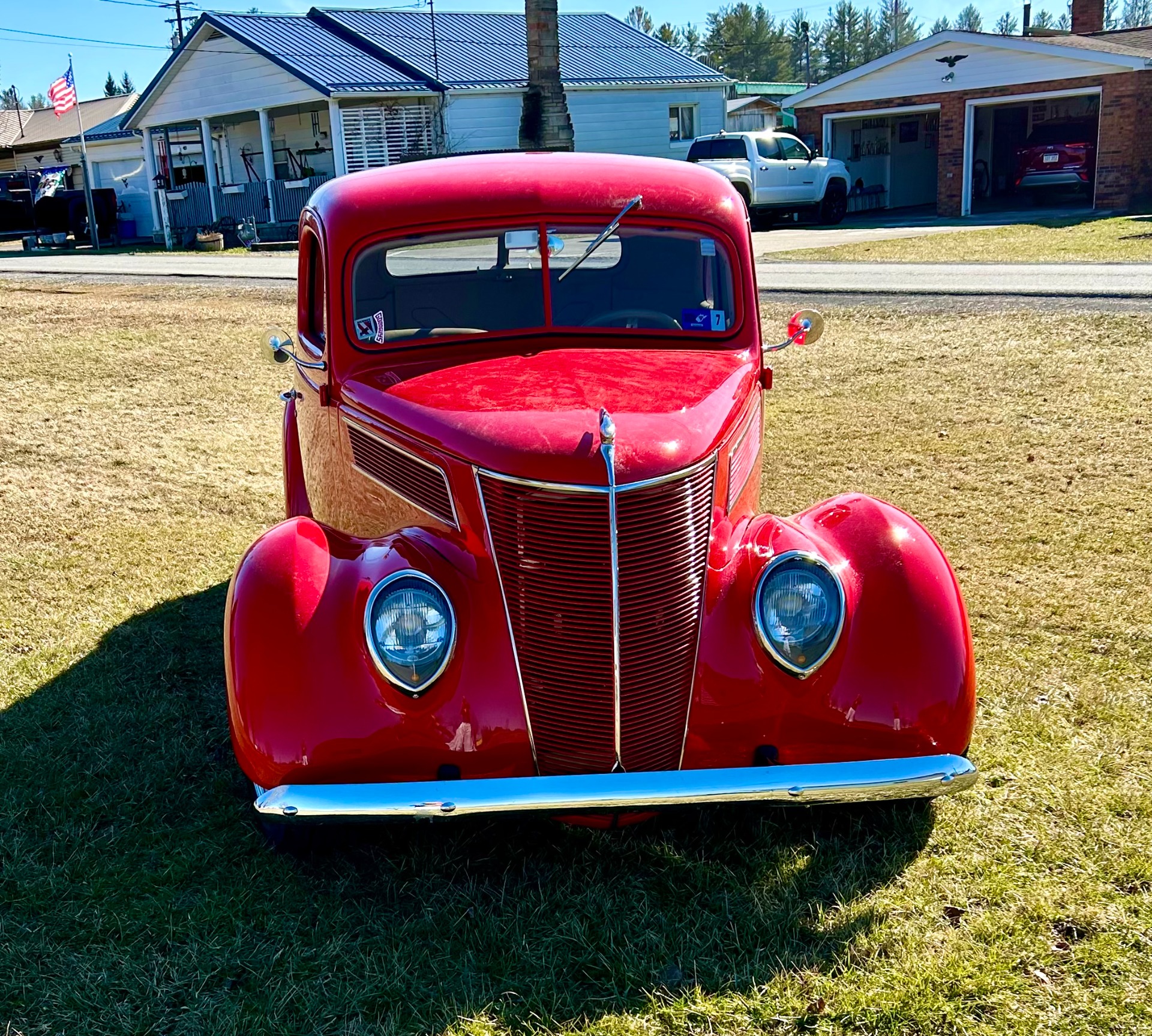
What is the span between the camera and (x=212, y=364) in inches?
450

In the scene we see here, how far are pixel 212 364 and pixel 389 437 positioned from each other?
8.49 meters

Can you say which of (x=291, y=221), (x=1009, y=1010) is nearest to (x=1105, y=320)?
(x=1009, y=1010)

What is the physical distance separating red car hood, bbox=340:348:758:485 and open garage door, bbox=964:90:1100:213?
2283 centimetres

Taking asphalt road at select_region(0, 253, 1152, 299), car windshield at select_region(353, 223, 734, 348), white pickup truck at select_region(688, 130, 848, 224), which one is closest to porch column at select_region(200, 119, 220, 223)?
asphalt road at select_region(0, 253, 1152, 299)

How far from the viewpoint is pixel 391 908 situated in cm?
318

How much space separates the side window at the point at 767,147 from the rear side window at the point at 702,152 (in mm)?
1202

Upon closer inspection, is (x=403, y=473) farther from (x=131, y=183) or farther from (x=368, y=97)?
(x=131, y=183)

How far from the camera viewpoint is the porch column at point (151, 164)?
34188 mm

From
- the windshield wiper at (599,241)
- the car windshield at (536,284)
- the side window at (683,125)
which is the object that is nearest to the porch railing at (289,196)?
the side window at (683,125)

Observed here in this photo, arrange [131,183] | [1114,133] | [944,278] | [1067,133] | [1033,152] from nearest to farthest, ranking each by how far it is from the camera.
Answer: [944,278] → [1114,133] → [1033,152] → [1067,133] → [131,183]

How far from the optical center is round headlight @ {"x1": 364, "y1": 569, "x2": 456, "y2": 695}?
3.06m

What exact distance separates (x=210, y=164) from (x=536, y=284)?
1199 inches

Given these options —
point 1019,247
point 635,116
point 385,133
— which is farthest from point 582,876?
point 635,116

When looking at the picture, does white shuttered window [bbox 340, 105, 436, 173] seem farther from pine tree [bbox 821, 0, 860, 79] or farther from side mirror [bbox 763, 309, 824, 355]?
pine tree [bbox 821, 0, 860, 79]
